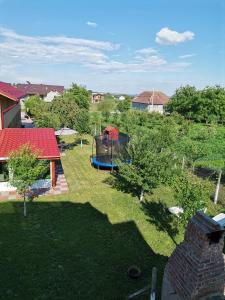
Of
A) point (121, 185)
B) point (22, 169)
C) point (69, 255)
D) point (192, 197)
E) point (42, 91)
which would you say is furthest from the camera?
point (42, 91)

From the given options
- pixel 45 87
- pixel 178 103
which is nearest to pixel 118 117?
pixel 178 103

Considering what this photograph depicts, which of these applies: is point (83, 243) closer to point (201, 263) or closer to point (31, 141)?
point (201, 263)

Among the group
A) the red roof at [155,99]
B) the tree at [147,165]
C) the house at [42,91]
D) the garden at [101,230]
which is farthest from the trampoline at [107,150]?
the house at [42,91]

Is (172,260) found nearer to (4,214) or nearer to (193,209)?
(193,209)

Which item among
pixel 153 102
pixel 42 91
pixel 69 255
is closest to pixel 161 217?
pixel 69 255

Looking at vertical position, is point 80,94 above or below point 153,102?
above

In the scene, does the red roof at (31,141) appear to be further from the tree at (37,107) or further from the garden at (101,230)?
the tree at (37,107)
